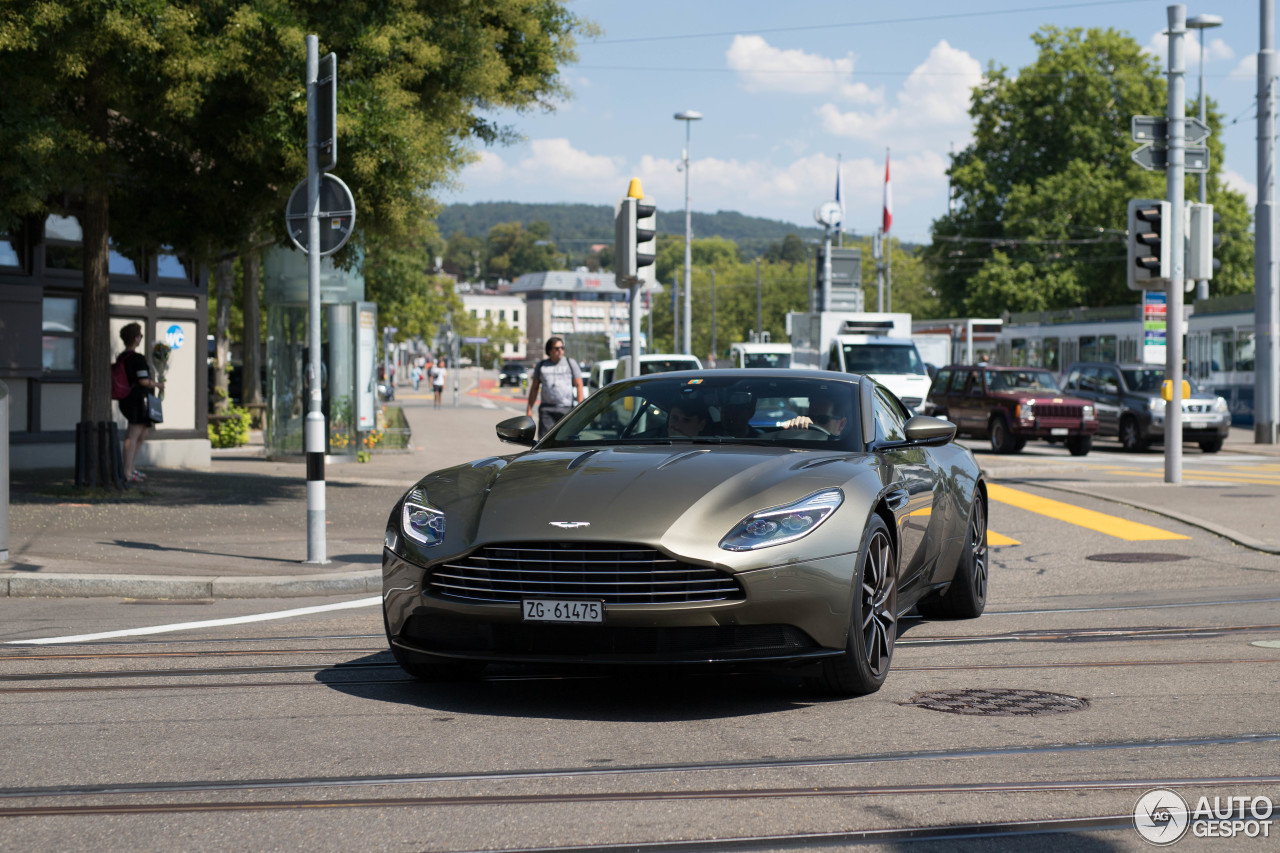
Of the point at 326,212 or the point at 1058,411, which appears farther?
the point at 1058,411

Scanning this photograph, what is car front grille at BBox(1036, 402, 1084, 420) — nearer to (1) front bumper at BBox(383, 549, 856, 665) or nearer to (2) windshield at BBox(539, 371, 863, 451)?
(2) windshield at BBox(539, 371, 863, 451)

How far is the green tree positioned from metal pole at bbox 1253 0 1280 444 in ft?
85.2

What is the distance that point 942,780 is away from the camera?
4.72 meters

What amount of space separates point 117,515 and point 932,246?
5336 cm

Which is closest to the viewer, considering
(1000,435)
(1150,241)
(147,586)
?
(147,586)

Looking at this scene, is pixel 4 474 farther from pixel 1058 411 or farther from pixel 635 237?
pixel 1058 411

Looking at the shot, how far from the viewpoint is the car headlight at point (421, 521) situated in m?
6.00

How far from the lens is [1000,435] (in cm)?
2842

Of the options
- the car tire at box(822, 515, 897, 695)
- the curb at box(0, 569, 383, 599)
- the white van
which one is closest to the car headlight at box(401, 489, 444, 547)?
the car tire at box(822, 515, 897, 695)

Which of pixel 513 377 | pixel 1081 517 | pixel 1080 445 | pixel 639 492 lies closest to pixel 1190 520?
pixel 1081 517

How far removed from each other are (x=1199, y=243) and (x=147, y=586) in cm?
1435

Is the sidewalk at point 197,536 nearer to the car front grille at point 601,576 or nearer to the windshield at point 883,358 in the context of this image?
the car front grille at point 601,576

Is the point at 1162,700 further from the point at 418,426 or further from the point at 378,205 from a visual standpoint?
the point at 418,426

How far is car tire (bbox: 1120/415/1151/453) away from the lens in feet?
95.5
